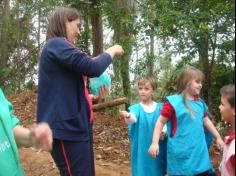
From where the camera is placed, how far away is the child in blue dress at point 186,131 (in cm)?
389

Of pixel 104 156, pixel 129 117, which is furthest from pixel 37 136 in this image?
pixel 104 156

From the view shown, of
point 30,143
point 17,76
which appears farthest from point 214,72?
point 17,76

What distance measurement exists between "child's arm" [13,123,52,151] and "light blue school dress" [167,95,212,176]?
1.80m

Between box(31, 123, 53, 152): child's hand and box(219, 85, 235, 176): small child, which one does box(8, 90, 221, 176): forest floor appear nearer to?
box(219, 85, 235, 176): small child

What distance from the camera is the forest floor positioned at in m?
6.05

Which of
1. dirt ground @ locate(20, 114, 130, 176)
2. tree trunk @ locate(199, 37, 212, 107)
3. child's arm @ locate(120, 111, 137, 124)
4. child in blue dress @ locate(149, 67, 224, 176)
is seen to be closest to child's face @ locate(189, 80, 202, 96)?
child in blue dress @ locate(149, 67, 224, 176)

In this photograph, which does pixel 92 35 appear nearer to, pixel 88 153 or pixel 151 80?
pixel 151 80

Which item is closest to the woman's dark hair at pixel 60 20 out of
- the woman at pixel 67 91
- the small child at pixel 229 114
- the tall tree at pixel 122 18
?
the woman at pixel 67 91

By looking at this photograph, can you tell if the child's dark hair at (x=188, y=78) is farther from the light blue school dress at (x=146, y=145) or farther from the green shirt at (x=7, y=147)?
the green shirt at (x=7, y=147)

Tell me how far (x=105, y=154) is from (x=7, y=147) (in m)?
4.44

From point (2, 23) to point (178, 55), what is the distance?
9610mm

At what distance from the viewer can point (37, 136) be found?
80.4 inches

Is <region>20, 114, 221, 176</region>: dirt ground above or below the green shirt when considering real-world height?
below

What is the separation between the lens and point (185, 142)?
12.8ft
